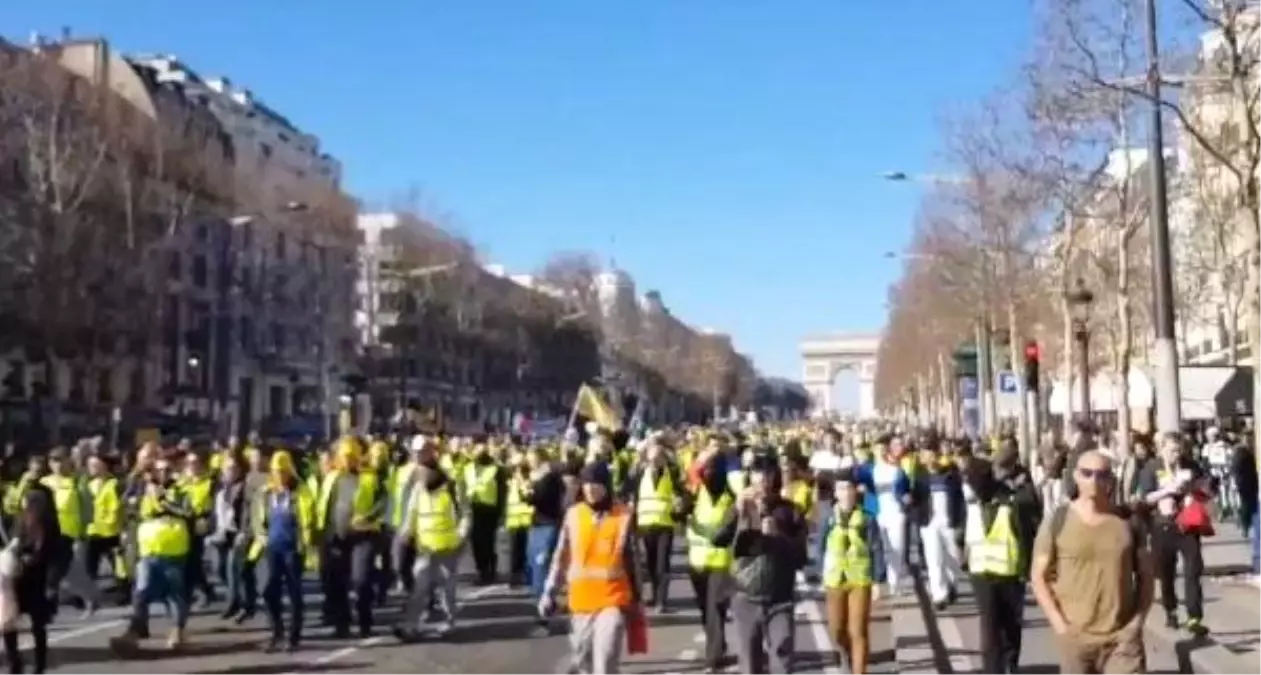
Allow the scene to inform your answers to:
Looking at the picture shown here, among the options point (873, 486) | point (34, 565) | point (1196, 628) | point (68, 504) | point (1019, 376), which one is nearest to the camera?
point (34, 565)

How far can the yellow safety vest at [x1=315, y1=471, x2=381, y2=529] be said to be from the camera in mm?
17469

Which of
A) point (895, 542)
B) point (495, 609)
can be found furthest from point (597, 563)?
point (895, 542)

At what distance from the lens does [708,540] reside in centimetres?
1396

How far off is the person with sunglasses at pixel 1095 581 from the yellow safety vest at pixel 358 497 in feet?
31.6

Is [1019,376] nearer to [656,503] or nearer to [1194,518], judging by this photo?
[656,503]

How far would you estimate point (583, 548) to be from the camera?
36.2 feet

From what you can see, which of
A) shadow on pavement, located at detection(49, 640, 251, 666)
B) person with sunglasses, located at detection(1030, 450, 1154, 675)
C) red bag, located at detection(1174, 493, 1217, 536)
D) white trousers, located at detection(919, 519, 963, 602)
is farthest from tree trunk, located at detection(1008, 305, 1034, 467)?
person with sunglasses, located at detection(1030, 450, 1154, 675)

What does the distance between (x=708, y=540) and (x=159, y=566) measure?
563 cm

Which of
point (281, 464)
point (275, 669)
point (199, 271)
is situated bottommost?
point (275, 669)

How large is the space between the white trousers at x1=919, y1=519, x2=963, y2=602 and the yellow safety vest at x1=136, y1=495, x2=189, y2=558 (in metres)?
7.67

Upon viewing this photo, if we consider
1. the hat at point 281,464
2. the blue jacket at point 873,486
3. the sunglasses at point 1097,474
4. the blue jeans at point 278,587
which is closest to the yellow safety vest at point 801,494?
the blue jacket at point 873,486

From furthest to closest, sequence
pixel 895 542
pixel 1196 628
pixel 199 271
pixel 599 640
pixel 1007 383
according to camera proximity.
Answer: pixel 199 271 → pixel 1007 383 → pixel 895 542 → pixel 1196 628 → pixel 599 640

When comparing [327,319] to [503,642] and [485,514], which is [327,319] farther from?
[503,642]

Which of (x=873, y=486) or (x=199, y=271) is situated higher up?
(x=199, y=271)
